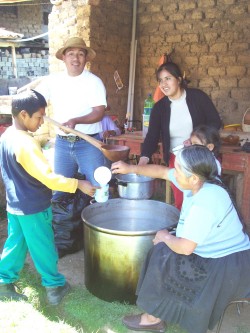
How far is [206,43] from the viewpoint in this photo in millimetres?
6031

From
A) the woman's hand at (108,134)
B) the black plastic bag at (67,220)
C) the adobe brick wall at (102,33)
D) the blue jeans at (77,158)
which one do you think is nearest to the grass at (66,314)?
the black plastic bag at (67,220)

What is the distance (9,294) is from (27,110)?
143 cm

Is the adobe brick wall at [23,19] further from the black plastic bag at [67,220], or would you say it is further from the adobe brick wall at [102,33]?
the black plastic bag at [67,220]

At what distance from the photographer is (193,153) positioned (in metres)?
2.16

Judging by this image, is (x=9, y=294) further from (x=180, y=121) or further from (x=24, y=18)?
(x=24, y=18)

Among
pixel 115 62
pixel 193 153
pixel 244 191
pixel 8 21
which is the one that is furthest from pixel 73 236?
pixel 8 21

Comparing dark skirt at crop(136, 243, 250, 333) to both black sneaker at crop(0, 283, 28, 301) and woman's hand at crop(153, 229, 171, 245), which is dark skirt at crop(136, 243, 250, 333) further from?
black sneaker at crop(0, 283, 28, 301)

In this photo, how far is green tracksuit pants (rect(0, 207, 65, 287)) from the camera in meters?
2.74

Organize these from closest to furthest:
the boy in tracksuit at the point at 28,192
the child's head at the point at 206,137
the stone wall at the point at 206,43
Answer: the boy in tracksuit at the point at 28,192, the child's head at the point at 206,137, the stone wall at the point at 206,43

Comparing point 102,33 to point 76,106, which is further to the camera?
point 102,33

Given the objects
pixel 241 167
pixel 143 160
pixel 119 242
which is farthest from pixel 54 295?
pixel 241 167

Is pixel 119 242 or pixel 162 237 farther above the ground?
pixel 162 237

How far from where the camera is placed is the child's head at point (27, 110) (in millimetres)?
2561

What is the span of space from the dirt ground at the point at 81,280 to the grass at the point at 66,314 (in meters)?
0.28
